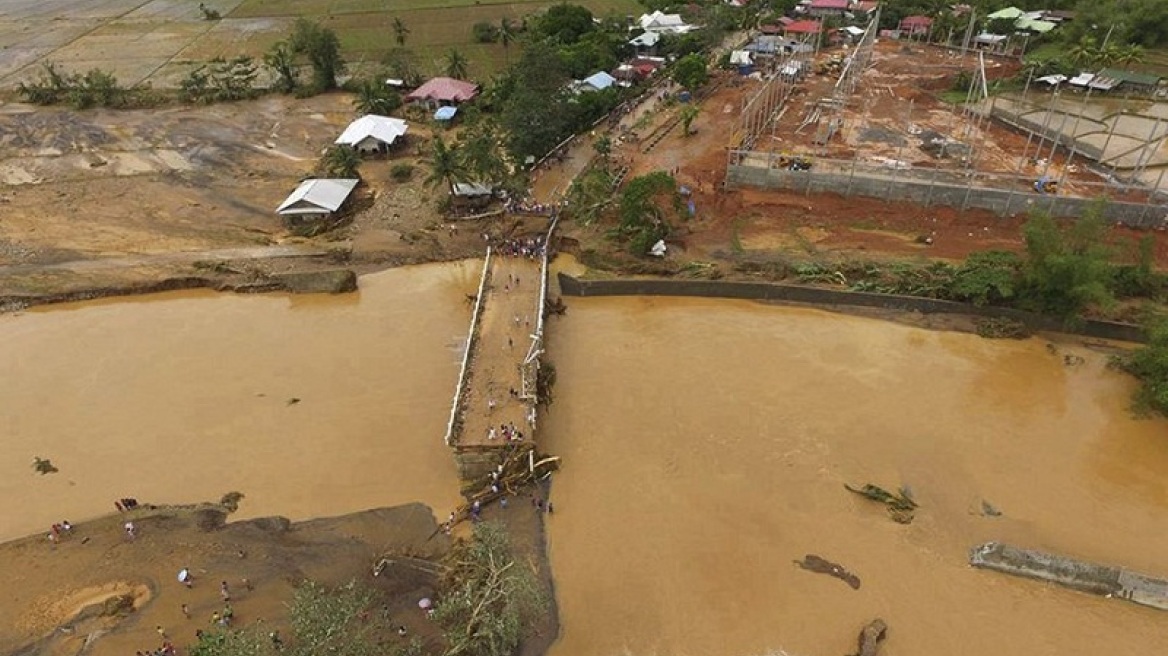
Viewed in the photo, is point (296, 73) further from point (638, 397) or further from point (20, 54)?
point (638, 397)

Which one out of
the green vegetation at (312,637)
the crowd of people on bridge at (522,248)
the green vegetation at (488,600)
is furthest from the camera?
the crowd of people on bridge at (522,248)

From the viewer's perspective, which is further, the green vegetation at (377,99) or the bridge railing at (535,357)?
the green vegetation at (377,99)

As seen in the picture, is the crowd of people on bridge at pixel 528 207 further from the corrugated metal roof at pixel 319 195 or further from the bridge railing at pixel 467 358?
the corrugated metal roof at pixel 319 195

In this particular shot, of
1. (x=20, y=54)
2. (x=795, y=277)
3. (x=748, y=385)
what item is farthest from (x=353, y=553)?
(x=20, y=54)

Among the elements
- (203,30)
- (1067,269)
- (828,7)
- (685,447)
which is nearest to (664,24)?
(828,7)

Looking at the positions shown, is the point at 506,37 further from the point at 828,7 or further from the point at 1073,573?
the point at 1073,573

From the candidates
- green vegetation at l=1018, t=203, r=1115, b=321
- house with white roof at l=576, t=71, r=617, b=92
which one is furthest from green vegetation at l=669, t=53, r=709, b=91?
green vegetation at l=1018, t=203, r=1115, b=321

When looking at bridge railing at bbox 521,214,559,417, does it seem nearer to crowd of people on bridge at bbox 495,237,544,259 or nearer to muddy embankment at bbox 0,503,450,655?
crowd of people on bridge at bbox 495,237,544,259

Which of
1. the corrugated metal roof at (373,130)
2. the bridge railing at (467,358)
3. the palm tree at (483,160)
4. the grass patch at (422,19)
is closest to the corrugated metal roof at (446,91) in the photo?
the corrugated metal roof at (373,130)
